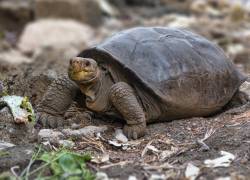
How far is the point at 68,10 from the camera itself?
15734 mm

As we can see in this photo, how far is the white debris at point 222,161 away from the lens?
3584 millimetres

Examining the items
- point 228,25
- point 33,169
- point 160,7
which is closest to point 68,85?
point 33,169

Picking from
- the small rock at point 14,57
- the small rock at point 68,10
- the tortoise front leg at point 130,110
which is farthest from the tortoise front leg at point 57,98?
the small rock at point 68,10

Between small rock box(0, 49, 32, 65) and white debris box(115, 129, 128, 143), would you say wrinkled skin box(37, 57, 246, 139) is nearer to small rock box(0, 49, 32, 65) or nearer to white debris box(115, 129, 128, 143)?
white debris box(115, 129, 128, 143)

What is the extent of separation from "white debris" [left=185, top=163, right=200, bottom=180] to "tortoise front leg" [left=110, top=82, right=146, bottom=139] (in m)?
0.85

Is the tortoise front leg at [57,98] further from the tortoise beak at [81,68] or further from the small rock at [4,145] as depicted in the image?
the small rock at [4,145]

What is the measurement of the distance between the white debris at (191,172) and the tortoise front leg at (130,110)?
0.85 meters

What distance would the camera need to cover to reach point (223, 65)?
5.09 metres

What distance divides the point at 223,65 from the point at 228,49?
604 cm

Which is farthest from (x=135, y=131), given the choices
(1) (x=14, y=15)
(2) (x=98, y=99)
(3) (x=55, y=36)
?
(1) (x=14, y=15)

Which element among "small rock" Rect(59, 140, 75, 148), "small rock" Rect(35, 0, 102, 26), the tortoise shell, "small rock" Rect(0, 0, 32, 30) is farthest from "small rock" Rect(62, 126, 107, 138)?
"small rock" Rect(0, 0, 32, 30)

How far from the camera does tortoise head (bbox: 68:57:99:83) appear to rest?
4.32m

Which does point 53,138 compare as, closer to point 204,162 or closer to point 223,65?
point 204,162

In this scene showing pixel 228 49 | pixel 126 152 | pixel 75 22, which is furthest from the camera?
pixel 75 22
